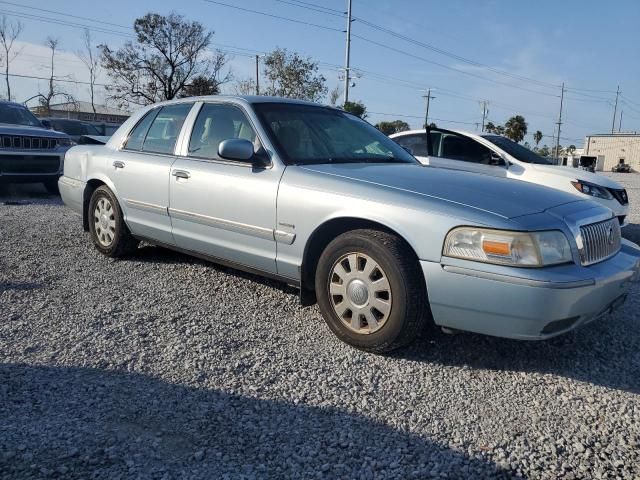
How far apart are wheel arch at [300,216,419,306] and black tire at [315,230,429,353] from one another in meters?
0.09

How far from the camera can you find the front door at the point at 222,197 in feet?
12.6

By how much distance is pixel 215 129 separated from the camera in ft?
14.7

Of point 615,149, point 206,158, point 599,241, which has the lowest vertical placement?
point 599,241

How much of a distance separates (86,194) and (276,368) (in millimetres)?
3518

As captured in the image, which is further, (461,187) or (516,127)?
(516,127)

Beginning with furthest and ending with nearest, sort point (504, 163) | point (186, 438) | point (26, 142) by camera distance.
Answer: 1. point (26, 142)
2. point (504, 163)
3. point (186, 438)

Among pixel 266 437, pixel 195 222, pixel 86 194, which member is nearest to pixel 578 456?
pixel 266 437

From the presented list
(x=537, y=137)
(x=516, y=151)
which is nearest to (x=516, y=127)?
(x=537, y=137)

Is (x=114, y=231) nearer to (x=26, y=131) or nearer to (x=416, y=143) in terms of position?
(x=416, y=143)

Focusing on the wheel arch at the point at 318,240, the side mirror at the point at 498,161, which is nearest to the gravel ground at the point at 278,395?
the wheel arch at the point at 318,240

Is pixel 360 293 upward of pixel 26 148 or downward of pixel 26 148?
downward

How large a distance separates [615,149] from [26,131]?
8425cm

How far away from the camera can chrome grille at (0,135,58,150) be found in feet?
29.9

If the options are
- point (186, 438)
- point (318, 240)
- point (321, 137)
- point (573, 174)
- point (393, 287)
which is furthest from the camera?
point (573, 174)
